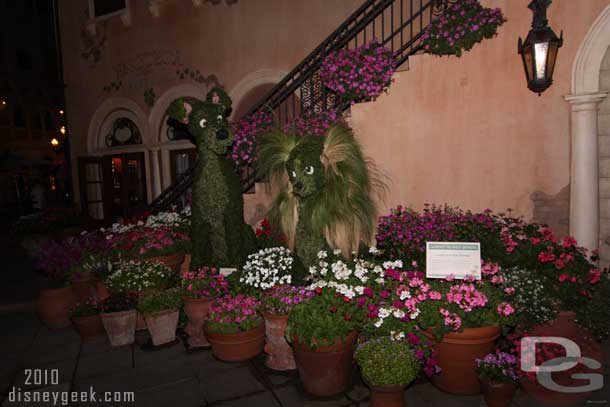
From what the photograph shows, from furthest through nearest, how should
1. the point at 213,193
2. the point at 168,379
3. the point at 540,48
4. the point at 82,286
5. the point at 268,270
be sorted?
1. the point at 82,286
2. the point at 213,193
3. the point at 540,48
4. the point at 268,270
5. the point at 168,379

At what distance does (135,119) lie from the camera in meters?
9.34

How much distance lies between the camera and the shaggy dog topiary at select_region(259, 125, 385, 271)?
11.7ft

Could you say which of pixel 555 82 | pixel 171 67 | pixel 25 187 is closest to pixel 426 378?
pixel 555 82

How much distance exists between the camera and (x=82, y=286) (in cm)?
482

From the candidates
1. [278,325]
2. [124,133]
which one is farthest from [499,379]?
[124,133]

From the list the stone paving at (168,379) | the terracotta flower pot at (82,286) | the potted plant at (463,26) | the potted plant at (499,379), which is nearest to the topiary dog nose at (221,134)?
the stone paving at (168,379)

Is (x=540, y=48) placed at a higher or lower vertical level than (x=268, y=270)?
higher

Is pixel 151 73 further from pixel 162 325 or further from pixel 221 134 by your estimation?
pixel 162 325

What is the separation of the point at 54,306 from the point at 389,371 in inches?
157

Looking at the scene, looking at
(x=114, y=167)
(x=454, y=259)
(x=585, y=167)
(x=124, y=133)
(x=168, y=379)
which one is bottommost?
(x=168, y=379)

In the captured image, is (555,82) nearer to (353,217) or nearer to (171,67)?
(353,217)

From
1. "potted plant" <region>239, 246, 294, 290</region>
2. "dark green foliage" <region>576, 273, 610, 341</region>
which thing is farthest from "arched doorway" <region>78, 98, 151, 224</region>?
"dark green foliage" <region>576, 273, 610, 341</region>

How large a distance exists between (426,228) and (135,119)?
7621 mm

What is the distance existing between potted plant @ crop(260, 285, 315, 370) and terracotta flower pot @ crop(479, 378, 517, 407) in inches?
56.9
